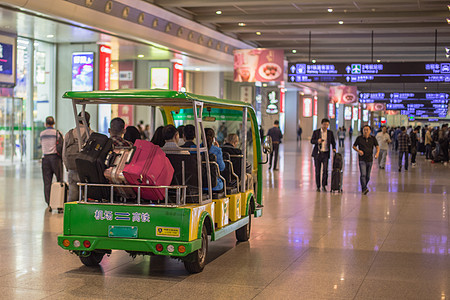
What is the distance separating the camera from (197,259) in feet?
23.1

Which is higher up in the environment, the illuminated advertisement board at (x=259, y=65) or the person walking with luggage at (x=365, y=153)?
the illuminated advertisement board at (x=259, y=65)

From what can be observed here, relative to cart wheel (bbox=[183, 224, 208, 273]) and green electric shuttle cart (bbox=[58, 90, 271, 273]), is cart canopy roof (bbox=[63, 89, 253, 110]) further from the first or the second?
cart wheel (bbox=[183, 224, 208, 273])

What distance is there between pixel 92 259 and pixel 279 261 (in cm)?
207

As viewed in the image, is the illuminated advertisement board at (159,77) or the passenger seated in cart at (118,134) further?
the illuminated advertisement board at (159,77)

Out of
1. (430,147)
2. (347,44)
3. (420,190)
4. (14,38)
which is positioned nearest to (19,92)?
(14,38)

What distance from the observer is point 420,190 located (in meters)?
16.7

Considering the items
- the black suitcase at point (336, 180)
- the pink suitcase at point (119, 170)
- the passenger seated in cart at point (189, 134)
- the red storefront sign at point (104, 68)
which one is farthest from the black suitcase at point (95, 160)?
the red storefront sign at point (104, 68)

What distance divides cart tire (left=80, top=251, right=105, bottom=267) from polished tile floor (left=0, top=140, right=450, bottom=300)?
0.06 metres

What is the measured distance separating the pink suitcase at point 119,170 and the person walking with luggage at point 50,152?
5.26 metres

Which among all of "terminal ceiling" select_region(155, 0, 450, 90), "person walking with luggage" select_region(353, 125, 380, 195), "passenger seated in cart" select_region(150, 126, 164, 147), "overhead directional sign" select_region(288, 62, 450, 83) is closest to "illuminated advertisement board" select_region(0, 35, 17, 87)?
"terminal ceiling" select_region(155, 0, 450, 90)

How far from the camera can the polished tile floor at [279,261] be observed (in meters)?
6.37

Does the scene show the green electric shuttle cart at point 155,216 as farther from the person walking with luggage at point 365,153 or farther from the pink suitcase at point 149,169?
the person walking with luggage at point 365,153

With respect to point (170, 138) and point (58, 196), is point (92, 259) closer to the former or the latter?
point (170, 138)

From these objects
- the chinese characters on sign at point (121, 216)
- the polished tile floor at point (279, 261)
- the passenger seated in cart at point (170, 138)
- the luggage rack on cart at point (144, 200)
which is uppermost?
the passenger seated in cart at point (170, 138)
